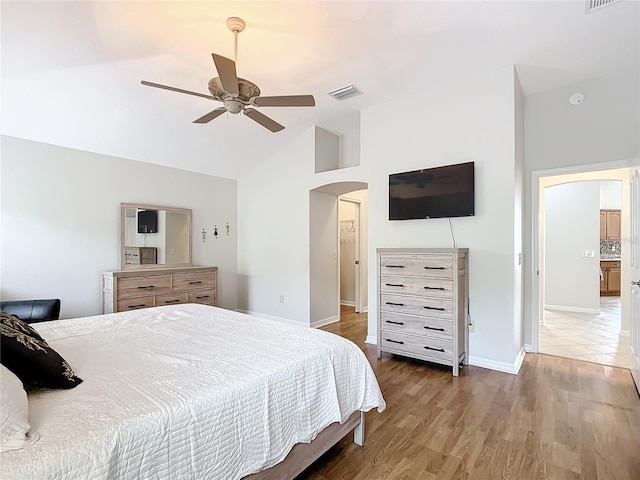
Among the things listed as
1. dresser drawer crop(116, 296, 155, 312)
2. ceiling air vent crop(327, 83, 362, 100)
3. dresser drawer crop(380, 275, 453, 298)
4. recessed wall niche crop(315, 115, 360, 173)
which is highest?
ceiling air vent crop(327, 83, 362, 100)

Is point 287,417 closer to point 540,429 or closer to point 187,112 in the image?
point 540,429

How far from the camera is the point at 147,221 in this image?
465cm

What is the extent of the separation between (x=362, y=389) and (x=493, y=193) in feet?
8.10

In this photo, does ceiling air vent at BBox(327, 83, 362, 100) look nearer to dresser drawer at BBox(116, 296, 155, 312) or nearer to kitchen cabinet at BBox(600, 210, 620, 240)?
dresser drawer at BBox(116, 296, 155, 312)

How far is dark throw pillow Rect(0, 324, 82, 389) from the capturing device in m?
1.17

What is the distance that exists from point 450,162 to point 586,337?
310 cm

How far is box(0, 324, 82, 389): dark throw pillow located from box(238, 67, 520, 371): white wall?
11.0 ft

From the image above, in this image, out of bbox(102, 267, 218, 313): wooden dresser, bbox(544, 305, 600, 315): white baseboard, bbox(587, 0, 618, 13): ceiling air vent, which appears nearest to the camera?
bbox(587, 0, 618, 13): ceiling air vent

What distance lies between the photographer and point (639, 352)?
8.86 feet

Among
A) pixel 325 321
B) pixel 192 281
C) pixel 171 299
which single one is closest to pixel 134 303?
pixel 171 299

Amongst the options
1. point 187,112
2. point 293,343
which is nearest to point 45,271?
point 187,112

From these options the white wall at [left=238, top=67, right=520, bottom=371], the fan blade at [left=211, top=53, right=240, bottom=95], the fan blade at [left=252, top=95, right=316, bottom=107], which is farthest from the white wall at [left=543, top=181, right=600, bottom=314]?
the fan blade at [left=211, top=53, right=240, bottom=95]

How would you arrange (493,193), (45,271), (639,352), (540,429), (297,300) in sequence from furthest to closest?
(297,300)
(45,271)
(493,193)
(639,352)
(540,429)

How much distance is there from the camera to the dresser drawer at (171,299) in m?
4.33
